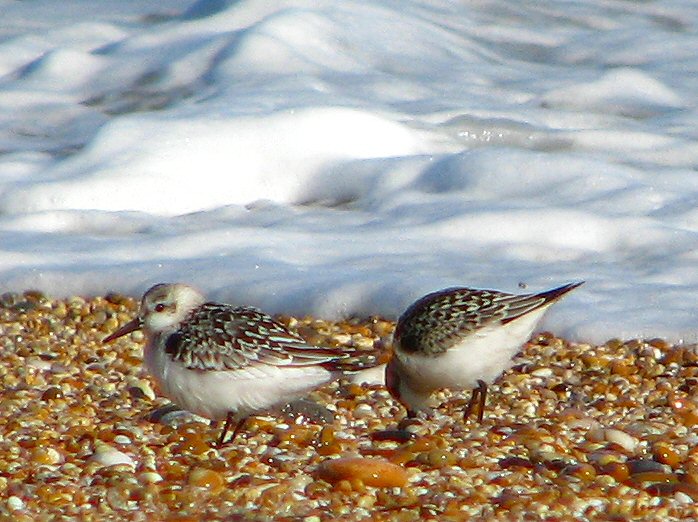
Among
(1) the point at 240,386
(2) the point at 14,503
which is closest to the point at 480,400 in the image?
(1) the point at 240,386

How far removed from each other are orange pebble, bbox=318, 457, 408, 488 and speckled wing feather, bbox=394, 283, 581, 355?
677 millimetres

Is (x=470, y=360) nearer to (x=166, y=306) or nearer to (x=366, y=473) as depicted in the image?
(x=366, y=473)

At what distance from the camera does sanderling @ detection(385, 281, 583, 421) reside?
400 cm

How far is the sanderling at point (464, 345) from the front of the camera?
4.00m

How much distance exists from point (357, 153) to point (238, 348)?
387 centimetres

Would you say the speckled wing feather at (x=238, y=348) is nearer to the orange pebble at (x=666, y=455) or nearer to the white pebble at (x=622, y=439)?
the white pebble at (x=622, y=439)

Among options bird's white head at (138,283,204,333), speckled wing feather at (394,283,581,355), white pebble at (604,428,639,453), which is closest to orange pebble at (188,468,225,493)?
bird's white head at (138,283,204,333)

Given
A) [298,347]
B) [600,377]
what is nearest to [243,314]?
[298,347]

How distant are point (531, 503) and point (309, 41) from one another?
6212mm

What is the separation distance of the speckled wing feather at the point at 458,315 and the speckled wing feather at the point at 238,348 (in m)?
0.39

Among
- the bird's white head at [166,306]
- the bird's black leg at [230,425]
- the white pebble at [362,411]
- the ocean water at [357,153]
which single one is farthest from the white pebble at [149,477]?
the ocean water at [357,153]

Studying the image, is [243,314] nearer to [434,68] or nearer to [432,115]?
[432,115]

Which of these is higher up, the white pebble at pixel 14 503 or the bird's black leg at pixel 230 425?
the white pebble at pixel 14 503

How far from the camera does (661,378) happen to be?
14.5 ft
